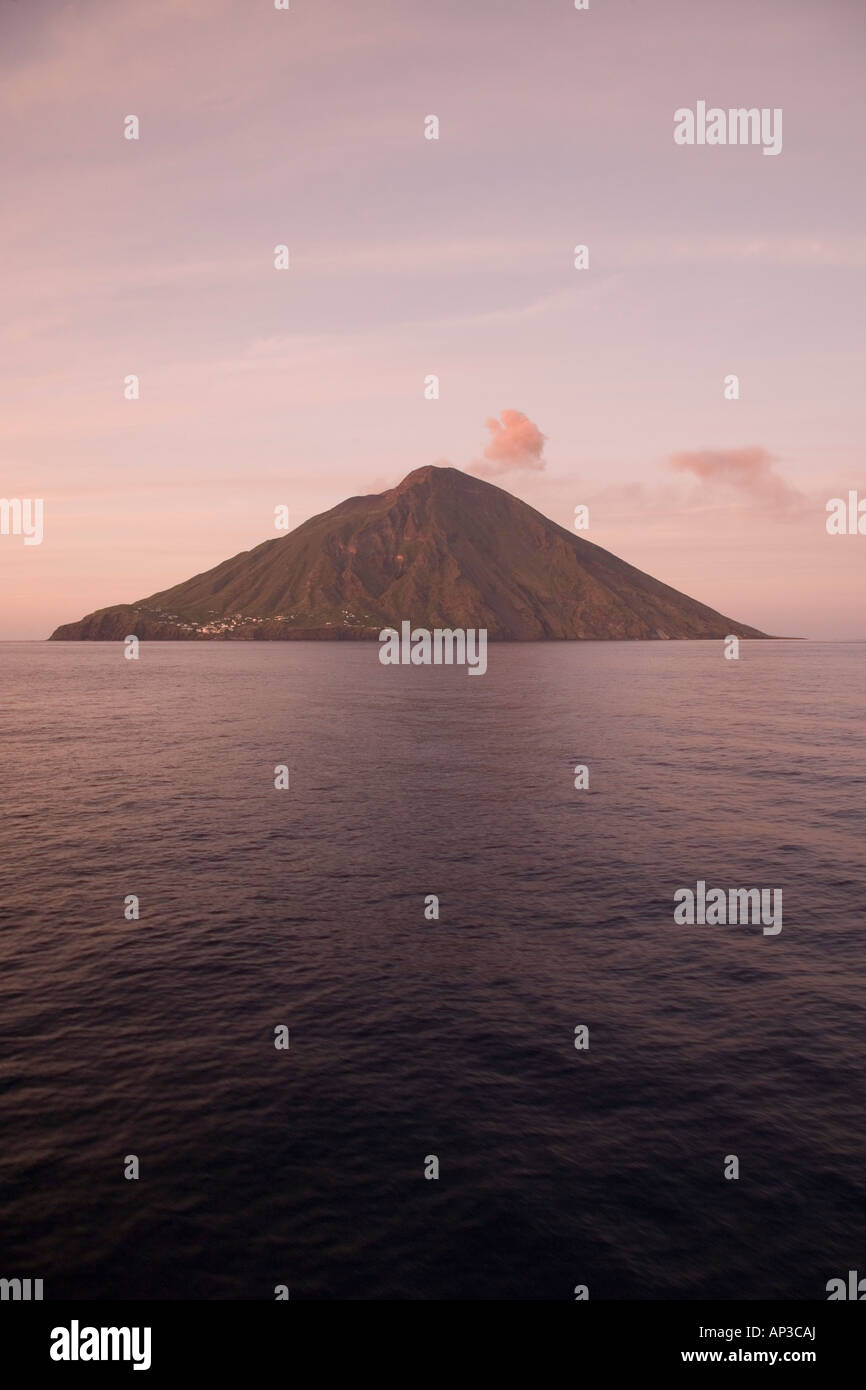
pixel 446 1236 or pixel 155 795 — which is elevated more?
pixel 155 795

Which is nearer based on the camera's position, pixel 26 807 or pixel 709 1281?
pixel 709 1281

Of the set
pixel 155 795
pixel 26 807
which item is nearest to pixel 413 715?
pixel 155 795

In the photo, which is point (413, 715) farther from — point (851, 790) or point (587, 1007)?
point (587, 1007)

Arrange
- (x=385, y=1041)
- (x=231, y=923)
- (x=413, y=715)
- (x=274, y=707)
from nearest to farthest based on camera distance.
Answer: (x=385, y=1041) < (x=231, y=923) < (x=413, y=715) < (x=274, y=707)
